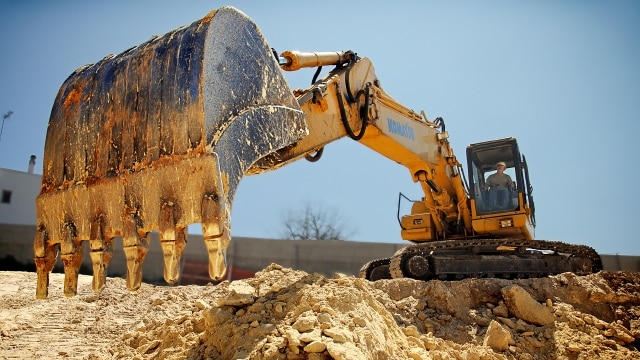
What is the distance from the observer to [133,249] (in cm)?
292

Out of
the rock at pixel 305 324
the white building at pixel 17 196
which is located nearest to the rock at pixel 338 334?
the rock at pixel 305 324

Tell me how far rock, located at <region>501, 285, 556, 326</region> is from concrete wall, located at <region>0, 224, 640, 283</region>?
428 inches

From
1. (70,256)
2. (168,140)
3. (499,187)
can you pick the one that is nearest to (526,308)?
(499,187)

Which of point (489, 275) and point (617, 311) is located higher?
point (489, 275)

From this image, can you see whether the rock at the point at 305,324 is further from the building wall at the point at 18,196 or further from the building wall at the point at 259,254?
the building wall at the point at 18,196

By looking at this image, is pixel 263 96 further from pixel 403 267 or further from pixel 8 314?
pixel 8 314

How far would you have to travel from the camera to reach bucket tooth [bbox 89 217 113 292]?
3084mm

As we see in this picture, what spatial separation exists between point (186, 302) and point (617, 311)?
578 centimetres

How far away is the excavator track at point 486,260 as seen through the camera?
7.23 m

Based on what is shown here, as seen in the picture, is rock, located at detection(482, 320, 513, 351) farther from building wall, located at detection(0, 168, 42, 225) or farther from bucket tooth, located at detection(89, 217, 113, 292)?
building wall, located at detection(0, 168, 42, 225)

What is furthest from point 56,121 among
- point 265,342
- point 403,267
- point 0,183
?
point 0,183

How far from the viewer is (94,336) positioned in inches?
230

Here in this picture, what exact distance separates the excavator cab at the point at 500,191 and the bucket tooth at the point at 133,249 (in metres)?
5.75

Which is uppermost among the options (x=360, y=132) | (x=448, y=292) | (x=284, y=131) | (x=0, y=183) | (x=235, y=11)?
(x=0, y=183)
